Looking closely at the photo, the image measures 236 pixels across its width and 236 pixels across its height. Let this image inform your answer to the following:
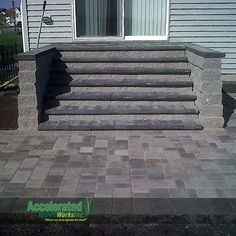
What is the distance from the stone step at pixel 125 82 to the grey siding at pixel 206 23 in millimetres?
1719

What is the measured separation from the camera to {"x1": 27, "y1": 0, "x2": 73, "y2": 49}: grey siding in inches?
305

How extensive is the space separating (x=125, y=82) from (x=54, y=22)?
2.63 metres

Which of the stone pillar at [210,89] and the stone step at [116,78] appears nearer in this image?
the stone pillar at [210,89]

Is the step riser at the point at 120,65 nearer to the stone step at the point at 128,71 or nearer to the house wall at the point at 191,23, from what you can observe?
the stone step at the point at 128,71

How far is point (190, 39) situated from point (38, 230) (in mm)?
5892

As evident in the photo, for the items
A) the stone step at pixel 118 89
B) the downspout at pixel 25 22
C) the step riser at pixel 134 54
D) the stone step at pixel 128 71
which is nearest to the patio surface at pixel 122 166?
the stone step at pixel 118 89

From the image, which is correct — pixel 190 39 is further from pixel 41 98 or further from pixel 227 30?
pixel 41 98

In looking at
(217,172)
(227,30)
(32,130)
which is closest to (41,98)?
(32,130)

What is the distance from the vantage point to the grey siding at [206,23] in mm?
7621

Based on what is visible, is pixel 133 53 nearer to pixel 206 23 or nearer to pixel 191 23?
pixel 191 23

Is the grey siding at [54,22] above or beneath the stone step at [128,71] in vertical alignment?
above

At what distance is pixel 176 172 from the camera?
13.8ft

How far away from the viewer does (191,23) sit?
303 inches

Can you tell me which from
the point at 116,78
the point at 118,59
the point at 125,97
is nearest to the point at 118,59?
the point at 118,59
